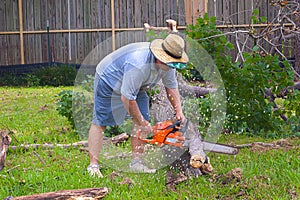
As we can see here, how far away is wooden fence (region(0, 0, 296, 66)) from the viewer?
46.8 ft

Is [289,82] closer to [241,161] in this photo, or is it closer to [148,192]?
[241,161]

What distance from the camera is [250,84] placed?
633cm

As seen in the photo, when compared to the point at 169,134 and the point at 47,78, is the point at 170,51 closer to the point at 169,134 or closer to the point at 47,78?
the point at 169,134

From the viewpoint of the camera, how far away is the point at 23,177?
15.2 feet

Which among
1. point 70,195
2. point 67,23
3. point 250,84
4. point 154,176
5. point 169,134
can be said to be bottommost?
point 154,176

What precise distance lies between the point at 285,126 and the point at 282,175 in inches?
87.6

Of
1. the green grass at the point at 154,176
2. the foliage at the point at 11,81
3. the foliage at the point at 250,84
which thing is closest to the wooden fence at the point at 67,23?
the foliage at the point at 11,81

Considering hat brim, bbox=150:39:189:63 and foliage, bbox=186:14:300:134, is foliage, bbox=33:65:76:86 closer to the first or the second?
foliage, bbox=186:14:300:134

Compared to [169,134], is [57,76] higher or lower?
lower

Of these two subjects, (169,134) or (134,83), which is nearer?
(134,83)

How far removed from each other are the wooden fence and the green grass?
827 cm

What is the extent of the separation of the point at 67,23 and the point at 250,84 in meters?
9.19

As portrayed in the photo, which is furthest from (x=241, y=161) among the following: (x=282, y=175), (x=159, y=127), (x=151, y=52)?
(x=151, y=52)

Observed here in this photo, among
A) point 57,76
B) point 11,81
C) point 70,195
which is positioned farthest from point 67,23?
point 70,195
